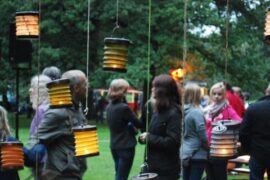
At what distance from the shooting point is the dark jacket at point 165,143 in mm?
5551

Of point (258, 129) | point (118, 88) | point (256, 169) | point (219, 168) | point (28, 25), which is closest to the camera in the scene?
point (28, 25)

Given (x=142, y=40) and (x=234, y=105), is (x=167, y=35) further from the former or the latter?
(x=234, y=105)

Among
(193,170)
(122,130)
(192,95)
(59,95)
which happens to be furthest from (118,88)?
(59,95)

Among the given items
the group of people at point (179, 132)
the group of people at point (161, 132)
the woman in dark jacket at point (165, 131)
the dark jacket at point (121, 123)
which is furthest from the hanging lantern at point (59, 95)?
the dark jacket at point (121, 123)

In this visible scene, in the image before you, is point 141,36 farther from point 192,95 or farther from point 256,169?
point 256,169

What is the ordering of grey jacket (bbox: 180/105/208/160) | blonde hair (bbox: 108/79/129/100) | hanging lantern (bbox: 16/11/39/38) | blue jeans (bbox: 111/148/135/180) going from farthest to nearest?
blue jeans (bbox: 111/148/135/180) < blonde hair (bbox: 108/79/129/100) < grey jacket (bbox: 180/105/208/160) < hanging lantern (bbox: 16/11/39/38)

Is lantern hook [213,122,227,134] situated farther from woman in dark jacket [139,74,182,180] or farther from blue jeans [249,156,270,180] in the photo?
blue jeans [249,156,270,180]

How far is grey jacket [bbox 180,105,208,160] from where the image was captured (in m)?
7.36

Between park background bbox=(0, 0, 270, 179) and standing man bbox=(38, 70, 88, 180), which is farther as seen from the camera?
park background bbox=(0, 0, 270, 179)

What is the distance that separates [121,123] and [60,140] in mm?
3494

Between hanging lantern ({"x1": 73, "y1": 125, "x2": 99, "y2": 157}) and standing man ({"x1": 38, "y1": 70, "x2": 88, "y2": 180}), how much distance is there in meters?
0.57

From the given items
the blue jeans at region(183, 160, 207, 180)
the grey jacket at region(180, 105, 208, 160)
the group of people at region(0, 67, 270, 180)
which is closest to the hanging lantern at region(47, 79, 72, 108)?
the group of people at region(0, 67, 270, 180)

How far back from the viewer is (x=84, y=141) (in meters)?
4.41

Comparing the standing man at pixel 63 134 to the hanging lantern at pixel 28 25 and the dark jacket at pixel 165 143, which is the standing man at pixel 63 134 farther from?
the dark jacket at pixel 165 143
